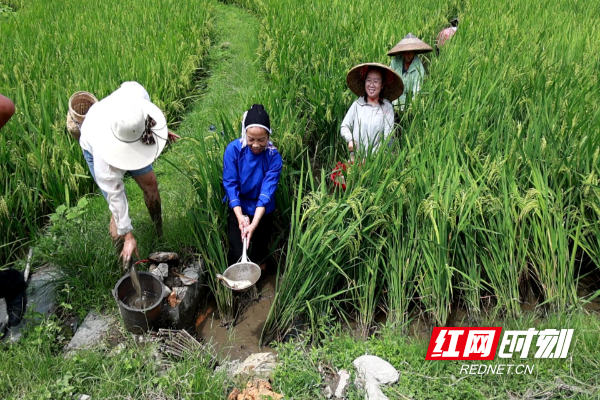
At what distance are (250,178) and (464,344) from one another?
53.5 inches

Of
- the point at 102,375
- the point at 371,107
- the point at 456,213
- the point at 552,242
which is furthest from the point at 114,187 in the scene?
the point at 552,242

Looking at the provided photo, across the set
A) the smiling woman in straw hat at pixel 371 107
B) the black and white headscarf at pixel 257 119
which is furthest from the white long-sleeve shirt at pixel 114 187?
the smiling woman in straw hat at pixel 371 107

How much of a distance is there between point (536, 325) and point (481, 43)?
3.13 metres

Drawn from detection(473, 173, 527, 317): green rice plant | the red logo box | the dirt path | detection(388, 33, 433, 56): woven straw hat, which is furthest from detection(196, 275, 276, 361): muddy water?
detection(388, 33, 433, 56): woven straw hat

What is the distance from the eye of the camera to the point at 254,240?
99.6 inches

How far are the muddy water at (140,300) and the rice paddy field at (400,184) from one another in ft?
0.71

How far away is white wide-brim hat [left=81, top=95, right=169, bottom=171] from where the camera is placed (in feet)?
6.09

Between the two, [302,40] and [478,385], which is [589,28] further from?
[478,385]

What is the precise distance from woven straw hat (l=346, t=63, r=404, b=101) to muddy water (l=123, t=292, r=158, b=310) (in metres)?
1.92

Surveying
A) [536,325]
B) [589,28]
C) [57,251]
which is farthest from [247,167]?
[589,28]

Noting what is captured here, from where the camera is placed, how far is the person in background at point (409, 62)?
3428 mm

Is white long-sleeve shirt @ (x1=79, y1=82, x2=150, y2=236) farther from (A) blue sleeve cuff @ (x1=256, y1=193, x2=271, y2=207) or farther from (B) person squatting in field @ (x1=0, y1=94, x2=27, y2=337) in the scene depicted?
(A) blue sleeve cuff @ (x1=256, y1=193, x2=271, y2=207)

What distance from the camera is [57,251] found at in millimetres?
2232

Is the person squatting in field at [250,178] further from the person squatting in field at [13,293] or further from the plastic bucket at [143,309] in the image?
the person squatting in field at [13,293]
